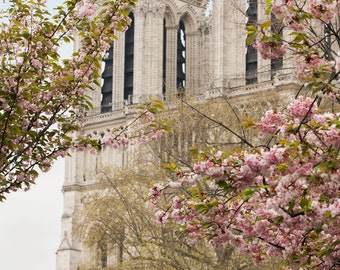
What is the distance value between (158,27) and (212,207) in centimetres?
5542

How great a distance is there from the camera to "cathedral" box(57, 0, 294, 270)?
64125 millimetres

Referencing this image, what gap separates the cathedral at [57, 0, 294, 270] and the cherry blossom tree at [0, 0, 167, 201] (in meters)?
45.1

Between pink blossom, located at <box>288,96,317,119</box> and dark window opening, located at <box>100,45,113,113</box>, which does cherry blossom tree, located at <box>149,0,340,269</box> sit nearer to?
pink blossom, located at <box>288,96,317,119</box>

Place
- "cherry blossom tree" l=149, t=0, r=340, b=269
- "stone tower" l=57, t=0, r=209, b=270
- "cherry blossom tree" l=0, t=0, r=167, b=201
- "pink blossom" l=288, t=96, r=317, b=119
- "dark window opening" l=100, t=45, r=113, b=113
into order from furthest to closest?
"dark window opening" l=100, t=45, r=113, b=113, "stone tower" l=57, t=0, r=209, b=270, "cherry blossom tree" l=0, t=0, r=167, b=201, "pink blossom" l=288, t=96, r=317, b=119, "cherry blossom tree" l=149, t=0, r=340, b=269

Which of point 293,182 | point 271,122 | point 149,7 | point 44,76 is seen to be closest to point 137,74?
point 149,7

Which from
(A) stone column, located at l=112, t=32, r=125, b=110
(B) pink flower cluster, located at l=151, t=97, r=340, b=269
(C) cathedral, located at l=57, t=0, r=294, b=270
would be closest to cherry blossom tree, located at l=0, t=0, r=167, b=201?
(B) pink flower cluster, located at l=151, t=97, r=340, b=269

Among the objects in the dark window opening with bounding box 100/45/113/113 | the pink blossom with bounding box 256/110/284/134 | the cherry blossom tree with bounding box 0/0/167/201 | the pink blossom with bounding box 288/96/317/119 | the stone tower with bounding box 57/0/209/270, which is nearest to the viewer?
A: the pink blossom with bounding box 288/96/317/119

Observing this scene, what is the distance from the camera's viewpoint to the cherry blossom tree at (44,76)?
1702 cm

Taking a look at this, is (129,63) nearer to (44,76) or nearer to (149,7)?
(149,7)

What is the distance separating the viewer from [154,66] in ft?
223

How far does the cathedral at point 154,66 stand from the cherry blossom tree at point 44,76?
4505cm

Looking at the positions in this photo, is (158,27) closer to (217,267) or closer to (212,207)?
(217,267)

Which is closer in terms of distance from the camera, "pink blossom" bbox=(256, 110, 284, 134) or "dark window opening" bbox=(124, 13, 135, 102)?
"pink blossom" bbox=(256, 110, 284, 134)

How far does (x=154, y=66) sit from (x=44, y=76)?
5049 cm
